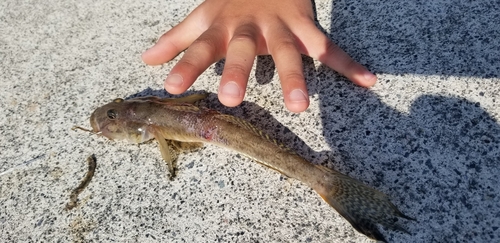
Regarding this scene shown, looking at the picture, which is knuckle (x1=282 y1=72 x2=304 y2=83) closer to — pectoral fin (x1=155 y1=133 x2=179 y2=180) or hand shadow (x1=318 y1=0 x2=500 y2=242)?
hand shadow (x1=318 y1=0 x2=500 y2=242)

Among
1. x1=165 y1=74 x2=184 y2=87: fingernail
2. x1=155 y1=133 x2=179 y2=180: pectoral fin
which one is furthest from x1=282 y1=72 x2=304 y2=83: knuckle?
x1=155 y1=133 x2=179 y2=180: pectoral fin

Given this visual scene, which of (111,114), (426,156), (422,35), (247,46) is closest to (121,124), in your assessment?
(111,114)

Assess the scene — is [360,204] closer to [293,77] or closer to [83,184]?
[293,77]

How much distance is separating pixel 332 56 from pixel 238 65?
31.3 inches

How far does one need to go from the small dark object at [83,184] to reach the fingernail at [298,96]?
1.66 m

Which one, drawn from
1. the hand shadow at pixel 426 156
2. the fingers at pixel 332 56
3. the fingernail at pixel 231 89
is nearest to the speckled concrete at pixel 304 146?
the hand shadow at pixel 426 156

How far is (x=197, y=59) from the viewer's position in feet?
9.83

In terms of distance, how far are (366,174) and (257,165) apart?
0.78 metres

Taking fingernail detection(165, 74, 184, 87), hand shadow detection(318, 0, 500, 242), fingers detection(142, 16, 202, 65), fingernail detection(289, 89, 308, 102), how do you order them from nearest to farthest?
hand shadow detection(318, 0, 500, 242)
fingernail detection(289, 89, 308, 102)
fingernail detection(165, 74, 184, 87)
fingers detection(142, 16, 202, 65)

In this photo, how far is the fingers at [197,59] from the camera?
2850 millimetres

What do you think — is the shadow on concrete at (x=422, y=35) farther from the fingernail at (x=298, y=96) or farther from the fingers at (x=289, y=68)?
the fingernail at (x=298, y=96)

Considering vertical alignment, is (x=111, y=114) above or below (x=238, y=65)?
below

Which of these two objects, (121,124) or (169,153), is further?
(121,124)

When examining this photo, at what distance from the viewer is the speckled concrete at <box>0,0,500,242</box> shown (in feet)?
8.60
